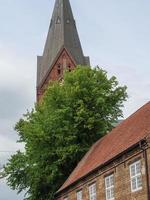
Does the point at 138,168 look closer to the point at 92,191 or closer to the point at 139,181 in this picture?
the point at 139,181

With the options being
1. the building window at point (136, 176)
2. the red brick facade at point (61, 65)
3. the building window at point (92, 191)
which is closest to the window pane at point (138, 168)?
the building window at point (136, 176)

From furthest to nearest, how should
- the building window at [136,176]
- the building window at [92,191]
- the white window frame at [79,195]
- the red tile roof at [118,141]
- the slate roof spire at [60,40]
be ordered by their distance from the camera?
1. the slate roof spire at [60,40]
2. the white window frame at [79,195]
3. the building window at [92,191]
4. the red tile roof at [118,141]
5. the building window at [136,176]

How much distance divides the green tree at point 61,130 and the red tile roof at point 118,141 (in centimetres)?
405

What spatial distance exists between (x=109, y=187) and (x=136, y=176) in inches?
132

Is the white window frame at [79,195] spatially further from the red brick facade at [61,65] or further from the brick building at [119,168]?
the red brick facade at [61,65]

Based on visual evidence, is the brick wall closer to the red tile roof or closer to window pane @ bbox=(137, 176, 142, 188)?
window pane @ bbox=(137, 176, 142, 188)

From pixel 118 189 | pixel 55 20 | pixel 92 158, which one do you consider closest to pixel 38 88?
pixel 55 20

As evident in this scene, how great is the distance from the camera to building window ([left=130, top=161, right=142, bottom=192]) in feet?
85.1

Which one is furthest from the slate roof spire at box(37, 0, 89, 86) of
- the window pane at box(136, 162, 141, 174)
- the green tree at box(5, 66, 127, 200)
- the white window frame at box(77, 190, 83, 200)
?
the window pane at box(136, 162, 141, 174)

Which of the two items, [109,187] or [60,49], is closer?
[109,187]

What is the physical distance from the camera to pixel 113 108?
45062 millimetres

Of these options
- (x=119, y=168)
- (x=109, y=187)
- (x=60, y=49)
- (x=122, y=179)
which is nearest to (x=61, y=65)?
(x=60, y=49)

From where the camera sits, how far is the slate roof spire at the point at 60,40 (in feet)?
293

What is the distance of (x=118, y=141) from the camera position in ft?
103
